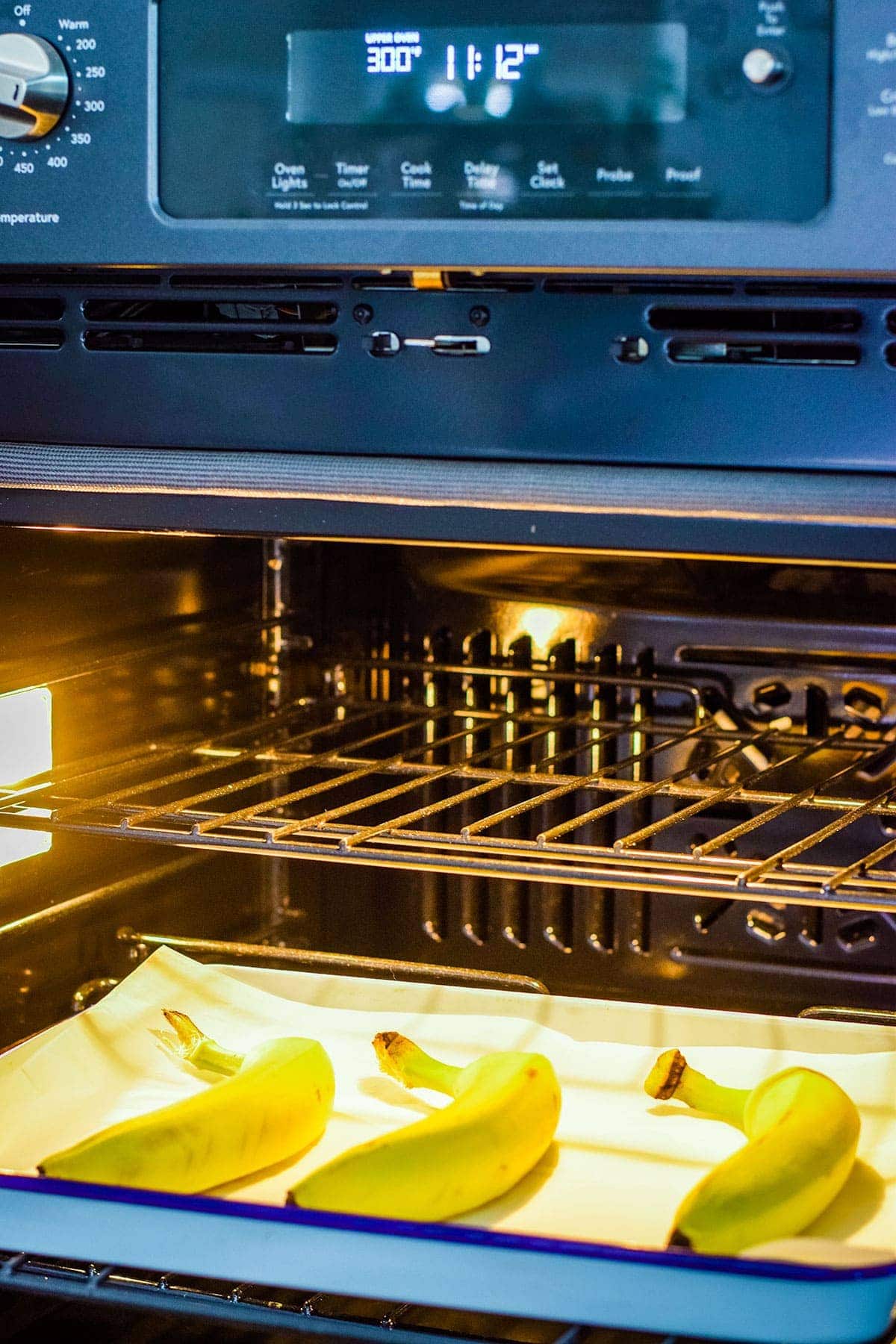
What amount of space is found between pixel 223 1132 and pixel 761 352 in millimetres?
505

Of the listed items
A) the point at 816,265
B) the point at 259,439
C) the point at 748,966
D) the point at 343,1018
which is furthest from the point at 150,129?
the point at 748,966

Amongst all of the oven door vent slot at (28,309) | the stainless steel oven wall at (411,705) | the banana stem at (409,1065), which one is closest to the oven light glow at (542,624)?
the stainless steel oven wall at (411,705)

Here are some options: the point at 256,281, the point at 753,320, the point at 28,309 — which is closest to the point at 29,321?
the point at 28,309

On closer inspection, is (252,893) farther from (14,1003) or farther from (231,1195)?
(231,1195)

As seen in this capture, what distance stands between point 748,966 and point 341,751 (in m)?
0.36

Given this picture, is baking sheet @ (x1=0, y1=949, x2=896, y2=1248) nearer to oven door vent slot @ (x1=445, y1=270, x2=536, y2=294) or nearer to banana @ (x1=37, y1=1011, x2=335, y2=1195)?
banana @ (x1=37, y1=1011, x2=335, y2=1195)

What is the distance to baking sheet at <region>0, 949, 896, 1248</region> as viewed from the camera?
78 cm

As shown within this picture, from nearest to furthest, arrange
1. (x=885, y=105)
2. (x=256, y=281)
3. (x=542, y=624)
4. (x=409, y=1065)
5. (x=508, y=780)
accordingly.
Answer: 1. (x=885, y=105)
2. (x=256, y=281)
3. (x=409, y=1065)
4. (x=508, y=780)
5. (x=542, y=624)

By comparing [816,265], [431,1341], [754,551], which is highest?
[816,265]

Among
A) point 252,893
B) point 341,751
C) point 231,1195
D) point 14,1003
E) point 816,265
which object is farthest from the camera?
point 252,893

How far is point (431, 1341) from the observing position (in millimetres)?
681

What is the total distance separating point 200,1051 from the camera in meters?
0.93

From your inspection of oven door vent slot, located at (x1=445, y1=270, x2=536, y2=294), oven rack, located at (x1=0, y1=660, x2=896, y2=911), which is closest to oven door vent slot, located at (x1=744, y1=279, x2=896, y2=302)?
oven door vent slot, located at (x1=445, y1=270, x2=536, y2=294)

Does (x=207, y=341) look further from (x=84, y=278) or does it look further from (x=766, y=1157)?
(x=766, y=1157)
